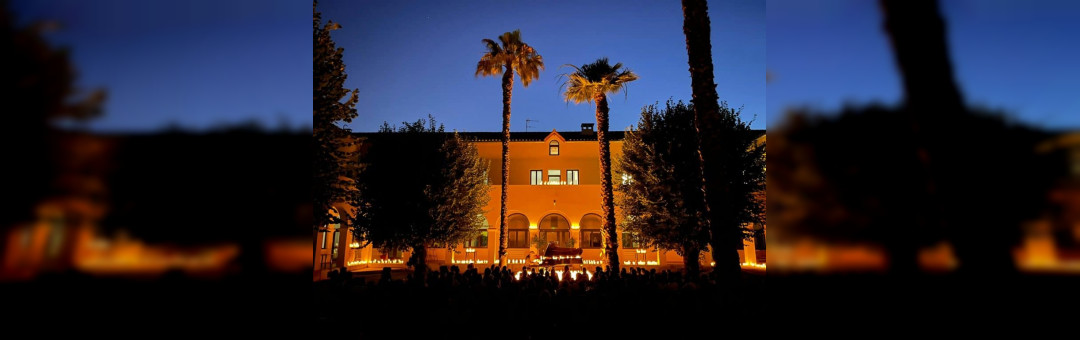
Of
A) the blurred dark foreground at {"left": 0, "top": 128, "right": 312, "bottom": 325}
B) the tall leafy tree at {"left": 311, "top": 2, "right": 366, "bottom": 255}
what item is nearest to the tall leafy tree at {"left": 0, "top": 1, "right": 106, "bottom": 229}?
the blurred dark foreground at {"left": 0, "top": 128, "right": 312, "bottom": 325}

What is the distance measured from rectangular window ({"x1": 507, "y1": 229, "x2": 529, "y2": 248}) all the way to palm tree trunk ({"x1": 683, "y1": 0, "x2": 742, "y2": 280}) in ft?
73.7

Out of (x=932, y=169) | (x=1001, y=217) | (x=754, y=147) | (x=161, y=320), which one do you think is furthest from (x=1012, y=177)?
(x=754, y=147)

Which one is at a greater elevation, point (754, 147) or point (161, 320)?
point (754, 147)

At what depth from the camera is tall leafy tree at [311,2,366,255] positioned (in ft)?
39.7

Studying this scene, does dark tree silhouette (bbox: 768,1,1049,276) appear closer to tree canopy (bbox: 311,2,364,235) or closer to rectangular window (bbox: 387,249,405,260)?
tree canopy (bbox: 311,2,364,235)

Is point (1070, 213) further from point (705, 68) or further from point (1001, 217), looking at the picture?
point (705, 68)

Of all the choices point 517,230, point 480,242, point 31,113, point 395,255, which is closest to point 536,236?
point 517,230

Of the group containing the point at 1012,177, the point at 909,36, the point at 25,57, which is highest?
the point at 909,36

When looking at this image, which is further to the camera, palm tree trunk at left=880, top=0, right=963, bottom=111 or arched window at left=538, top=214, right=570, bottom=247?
arched window at left=538, top=214, right=570, bottom=247

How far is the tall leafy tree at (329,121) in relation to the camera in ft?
39.7

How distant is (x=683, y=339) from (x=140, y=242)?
13.9ft

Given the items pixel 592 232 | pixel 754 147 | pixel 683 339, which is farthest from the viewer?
pixel 592 232

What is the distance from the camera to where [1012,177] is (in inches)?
111

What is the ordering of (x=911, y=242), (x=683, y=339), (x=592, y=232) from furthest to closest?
(x=592, y=232) → (x=683, y=339) → (x=911, y=242)
